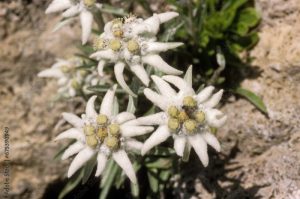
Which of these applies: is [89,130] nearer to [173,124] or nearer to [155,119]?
[155,119]

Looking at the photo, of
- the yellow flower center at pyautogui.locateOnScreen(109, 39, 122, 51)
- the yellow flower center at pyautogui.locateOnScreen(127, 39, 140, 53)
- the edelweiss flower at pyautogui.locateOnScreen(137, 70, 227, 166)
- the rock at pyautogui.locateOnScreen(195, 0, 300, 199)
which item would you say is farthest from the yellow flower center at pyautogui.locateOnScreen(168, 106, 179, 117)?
the rock at pyautogui.locateOnScreen(195, 0, 300, 199)

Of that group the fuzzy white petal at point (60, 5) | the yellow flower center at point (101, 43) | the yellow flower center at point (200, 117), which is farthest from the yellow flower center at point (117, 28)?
the yellow flower center at point (200, 117)

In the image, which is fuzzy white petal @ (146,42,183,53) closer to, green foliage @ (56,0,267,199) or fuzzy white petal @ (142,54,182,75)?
fuzzy white petal @ (142,54,182,75)

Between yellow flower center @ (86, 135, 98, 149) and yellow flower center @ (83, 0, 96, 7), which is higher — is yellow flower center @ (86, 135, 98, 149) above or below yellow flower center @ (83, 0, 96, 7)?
below

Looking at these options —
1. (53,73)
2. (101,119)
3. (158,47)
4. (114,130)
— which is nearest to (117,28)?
(158,47)

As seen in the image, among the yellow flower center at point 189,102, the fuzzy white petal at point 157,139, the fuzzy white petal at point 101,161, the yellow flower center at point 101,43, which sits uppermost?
the yellow flower center at point 101,43

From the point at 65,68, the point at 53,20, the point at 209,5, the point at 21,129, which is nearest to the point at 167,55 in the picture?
the point at 209,5

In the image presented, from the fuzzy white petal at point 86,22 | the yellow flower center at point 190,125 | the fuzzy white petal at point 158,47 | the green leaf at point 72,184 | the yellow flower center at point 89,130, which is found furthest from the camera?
the green leaf at point 72,184

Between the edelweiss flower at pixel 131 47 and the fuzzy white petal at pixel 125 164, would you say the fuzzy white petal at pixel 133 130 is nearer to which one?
the fuzzy white petal at pixel 125 164
